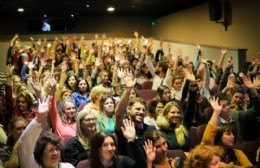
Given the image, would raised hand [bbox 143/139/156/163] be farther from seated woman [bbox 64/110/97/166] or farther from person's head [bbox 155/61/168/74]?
person's head [bbox 155/61/168/74]

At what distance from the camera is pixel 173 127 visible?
4.27 meters

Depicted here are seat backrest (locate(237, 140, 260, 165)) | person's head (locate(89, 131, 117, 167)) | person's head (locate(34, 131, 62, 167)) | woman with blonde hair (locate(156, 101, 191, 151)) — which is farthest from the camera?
woman with blonde hair (locate(156, 101, 191, 151))

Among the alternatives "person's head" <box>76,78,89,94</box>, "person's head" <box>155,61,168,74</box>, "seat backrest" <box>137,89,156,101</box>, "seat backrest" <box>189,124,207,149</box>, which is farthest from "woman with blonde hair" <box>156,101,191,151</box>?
"person's head" <box>155,61,168,74</box>

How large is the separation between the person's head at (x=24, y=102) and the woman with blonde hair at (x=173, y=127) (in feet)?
4.87

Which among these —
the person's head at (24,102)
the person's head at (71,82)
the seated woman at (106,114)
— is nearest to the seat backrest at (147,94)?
the person's head at (71,82)

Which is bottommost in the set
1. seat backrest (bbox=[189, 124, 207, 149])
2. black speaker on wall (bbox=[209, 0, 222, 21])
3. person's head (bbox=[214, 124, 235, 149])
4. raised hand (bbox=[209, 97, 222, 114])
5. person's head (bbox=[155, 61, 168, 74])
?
seat backrest (bbox=[189, 124, 207, 149])

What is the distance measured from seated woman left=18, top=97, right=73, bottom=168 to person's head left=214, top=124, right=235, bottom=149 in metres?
1.32

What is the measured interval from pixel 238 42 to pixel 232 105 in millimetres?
6310

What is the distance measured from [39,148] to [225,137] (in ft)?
5.17

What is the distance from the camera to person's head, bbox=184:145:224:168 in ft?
8.98

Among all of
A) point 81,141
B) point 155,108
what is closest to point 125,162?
point 81,141

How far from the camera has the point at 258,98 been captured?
14.9ft

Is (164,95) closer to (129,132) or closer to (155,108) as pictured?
(155,108)

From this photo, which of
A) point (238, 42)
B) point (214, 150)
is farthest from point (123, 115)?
point (238, 42)
